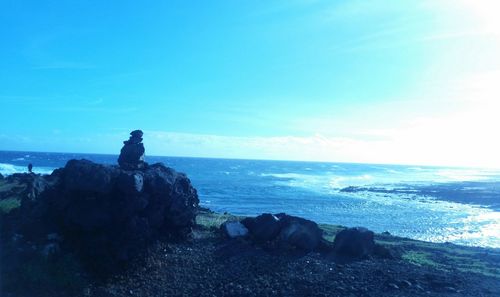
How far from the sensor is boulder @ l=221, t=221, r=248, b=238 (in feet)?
65.3

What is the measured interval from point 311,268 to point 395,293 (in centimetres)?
306

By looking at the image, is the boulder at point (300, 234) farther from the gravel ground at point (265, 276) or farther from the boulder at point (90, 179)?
the boulder at point (90, 179)

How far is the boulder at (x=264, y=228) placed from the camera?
1966 centimetres

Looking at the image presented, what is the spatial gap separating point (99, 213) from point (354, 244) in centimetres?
1044

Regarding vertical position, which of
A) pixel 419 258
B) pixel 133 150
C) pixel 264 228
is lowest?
pixel 419 258

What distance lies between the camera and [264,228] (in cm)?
1983

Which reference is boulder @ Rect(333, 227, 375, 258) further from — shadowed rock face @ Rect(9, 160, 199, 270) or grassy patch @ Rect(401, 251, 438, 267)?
shadowed rock face @ Rect(9, 160, 199, 270)

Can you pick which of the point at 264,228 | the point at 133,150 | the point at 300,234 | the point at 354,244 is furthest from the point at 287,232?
the point at 133,150

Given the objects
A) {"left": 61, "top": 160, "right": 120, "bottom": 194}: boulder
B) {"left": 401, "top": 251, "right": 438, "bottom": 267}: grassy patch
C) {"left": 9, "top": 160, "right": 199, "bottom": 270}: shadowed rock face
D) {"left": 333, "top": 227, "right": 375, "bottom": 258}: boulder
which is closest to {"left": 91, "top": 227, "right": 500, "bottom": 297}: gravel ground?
{"left": 333, "top": 227, "right": 375, "bottom": 258}: boulder

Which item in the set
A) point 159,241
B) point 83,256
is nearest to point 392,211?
point 159,241

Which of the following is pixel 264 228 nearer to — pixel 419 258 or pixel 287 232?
pixel 287 232

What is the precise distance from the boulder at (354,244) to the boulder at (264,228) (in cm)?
267

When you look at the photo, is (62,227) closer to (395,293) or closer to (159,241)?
(159,241)

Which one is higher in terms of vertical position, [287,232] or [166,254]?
[287,232]
